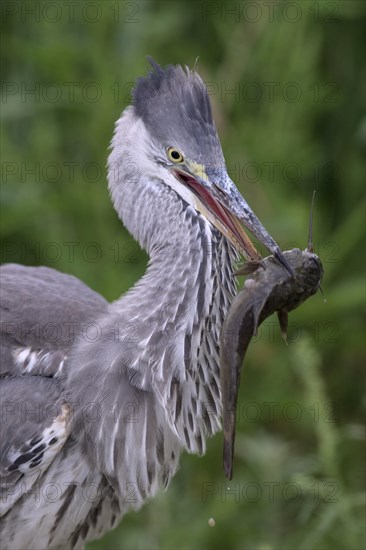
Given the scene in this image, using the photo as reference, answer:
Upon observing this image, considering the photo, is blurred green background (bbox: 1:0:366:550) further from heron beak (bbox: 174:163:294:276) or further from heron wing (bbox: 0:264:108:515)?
heron beak (bbox: 174:163:294:276)

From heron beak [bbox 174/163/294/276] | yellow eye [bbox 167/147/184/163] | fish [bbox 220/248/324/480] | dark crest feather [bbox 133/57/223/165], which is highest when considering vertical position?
dark crest feather [bbox 133/57/223/165]

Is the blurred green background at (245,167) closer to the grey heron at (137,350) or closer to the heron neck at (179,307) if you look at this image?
the grey heron at (137,350)

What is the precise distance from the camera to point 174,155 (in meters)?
3.38

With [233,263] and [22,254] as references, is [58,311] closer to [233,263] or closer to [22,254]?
[233,263]

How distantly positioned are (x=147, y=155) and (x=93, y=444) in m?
0.92

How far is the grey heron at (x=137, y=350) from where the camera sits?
3.35 m

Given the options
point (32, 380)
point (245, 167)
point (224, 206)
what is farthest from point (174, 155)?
point (245, 167)

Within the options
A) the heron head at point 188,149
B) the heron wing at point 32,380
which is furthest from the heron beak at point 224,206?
the heron wing at point 32,380

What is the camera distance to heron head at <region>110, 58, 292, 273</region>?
3.24 meters

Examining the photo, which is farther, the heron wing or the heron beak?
the heron wing

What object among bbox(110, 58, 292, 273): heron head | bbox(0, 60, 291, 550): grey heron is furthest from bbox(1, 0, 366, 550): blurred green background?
bbox(110, 58, 292, 273): heron head

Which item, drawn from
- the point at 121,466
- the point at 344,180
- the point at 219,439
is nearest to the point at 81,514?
the point at 121,466

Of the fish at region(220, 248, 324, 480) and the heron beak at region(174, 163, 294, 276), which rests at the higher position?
the heron beak at region(174, 163, 294, 276)

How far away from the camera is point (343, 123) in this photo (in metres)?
5.55
